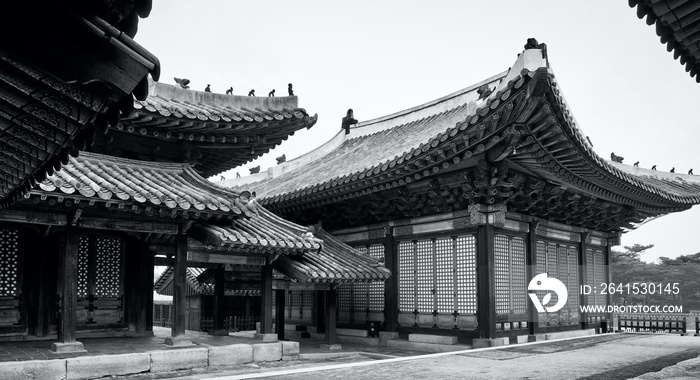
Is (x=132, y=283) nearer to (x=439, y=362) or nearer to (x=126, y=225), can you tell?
(x=126, y=225)

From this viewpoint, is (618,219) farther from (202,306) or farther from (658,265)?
(658,265)

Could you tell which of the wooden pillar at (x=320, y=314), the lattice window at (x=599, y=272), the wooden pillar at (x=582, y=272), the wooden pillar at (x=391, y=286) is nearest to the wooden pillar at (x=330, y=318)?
the wooden pillar at (x=391, y=286)

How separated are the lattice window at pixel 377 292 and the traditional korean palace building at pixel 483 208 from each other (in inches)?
1.1

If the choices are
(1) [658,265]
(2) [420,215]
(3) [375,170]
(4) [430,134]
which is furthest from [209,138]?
(1) [658,265]

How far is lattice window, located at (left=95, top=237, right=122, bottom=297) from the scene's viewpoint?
11.4m

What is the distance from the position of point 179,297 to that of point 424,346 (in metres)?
6.08

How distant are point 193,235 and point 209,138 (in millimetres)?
1941

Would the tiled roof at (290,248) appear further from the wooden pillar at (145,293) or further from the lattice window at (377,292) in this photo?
the wooden pillar at (145,293)

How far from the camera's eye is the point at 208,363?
1007 centimetres

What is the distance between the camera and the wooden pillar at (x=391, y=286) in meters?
15.1

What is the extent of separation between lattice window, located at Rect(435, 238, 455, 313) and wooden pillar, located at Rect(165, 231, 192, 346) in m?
6.01

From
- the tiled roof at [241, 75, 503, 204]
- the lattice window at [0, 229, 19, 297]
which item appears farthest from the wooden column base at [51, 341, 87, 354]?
the tiled roof at [241, 75, 503, 204]

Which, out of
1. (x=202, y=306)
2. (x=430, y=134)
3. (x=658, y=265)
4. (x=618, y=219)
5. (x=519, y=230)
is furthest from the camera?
(x=658, y=265)

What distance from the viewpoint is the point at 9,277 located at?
10.3m
